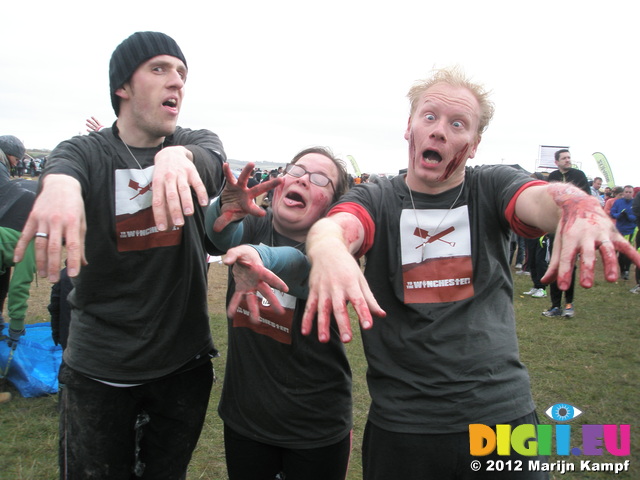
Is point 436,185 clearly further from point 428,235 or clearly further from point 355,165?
point 355,165

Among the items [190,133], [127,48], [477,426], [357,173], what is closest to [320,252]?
[477,426]

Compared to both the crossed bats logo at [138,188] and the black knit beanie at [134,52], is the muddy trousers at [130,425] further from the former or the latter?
the black knit beanie at [134,52]

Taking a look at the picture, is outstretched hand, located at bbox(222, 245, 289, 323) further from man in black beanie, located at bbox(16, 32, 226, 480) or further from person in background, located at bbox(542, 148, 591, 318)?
person in background, located at bbox(542, 148, 591, 318)

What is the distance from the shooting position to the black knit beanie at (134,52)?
7.11 ft

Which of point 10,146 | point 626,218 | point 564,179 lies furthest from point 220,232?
point 626,218

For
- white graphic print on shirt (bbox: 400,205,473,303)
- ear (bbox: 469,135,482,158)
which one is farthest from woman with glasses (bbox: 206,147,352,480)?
ear (bbox: 469,135,482,158)

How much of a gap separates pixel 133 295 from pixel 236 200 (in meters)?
0.69

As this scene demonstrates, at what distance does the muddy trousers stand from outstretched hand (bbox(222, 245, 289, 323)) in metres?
0.90

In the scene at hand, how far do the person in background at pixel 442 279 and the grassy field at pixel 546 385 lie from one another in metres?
1.86

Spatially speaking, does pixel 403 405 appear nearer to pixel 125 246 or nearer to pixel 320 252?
pixel 320 252

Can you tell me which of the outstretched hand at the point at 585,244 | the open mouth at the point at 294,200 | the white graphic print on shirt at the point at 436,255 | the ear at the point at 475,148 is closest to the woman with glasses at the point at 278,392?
the open mouth at the point at 294,200

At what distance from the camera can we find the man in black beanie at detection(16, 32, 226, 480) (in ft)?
6.75

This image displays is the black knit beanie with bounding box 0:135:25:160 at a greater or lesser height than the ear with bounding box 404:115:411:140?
greater

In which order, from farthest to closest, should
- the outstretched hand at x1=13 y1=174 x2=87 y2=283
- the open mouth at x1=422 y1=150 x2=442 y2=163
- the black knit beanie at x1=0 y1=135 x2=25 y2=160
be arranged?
A: the black knit beanie at x1=0 y1=135 x2=25 y2=160 → the open mouth at x1=422 y1=150 x2=442 y2=163 → the outstretched hand at x1=13 y1=174 x2=87 y2=283
